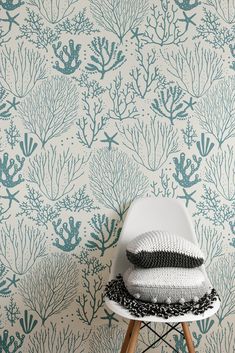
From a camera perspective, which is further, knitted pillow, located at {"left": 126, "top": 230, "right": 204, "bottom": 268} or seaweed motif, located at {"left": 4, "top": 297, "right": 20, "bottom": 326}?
seaweed motif, located at {"left": 4, "top": 297, "right": 20, "bottom": 326}

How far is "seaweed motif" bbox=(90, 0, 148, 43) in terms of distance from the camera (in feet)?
7.12

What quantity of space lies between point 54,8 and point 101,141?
23.9 inches

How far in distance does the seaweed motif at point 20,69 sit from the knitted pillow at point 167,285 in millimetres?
957

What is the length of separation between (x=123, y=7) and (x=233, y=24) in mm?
482

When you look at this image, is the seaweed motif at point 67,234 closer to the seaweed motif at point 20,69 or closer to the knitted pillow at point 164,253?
the knitted pillow at point 164,253

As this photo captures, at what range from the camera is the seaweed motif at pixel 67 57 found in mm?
2178

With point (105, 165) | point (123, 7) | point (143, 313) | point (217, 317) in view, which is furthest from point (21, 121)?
point (217, 317)

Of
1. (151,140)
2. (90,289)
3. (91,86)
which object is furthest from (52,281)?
(91,86)

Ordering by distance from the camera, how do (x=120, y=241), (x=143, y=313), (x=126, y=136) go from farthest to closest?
(x=126, y=136) < (x=120, y=241) < (x=143, y=313)

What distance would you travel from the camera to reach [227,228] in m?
2.21

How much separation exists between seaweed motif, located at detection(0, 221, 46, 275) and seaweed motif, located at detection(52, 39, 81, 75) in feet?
2.29

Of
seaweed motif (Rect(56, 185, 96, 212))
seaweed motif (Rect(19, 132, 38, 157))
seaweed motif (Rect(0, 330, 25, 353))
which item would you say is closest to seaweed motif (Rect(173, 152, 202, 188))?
seaweed motif (Rect(56, 185, 96, 212))

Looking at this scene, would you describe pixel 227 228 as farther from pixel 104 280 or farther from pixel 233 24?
pixel 233 24

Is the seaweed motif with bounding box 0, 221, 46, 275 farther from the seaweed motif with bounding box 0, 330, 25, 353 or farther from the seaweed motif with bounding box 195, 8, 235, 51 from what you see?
the seaweed motif with bounding box 195, 8, 235, 51
